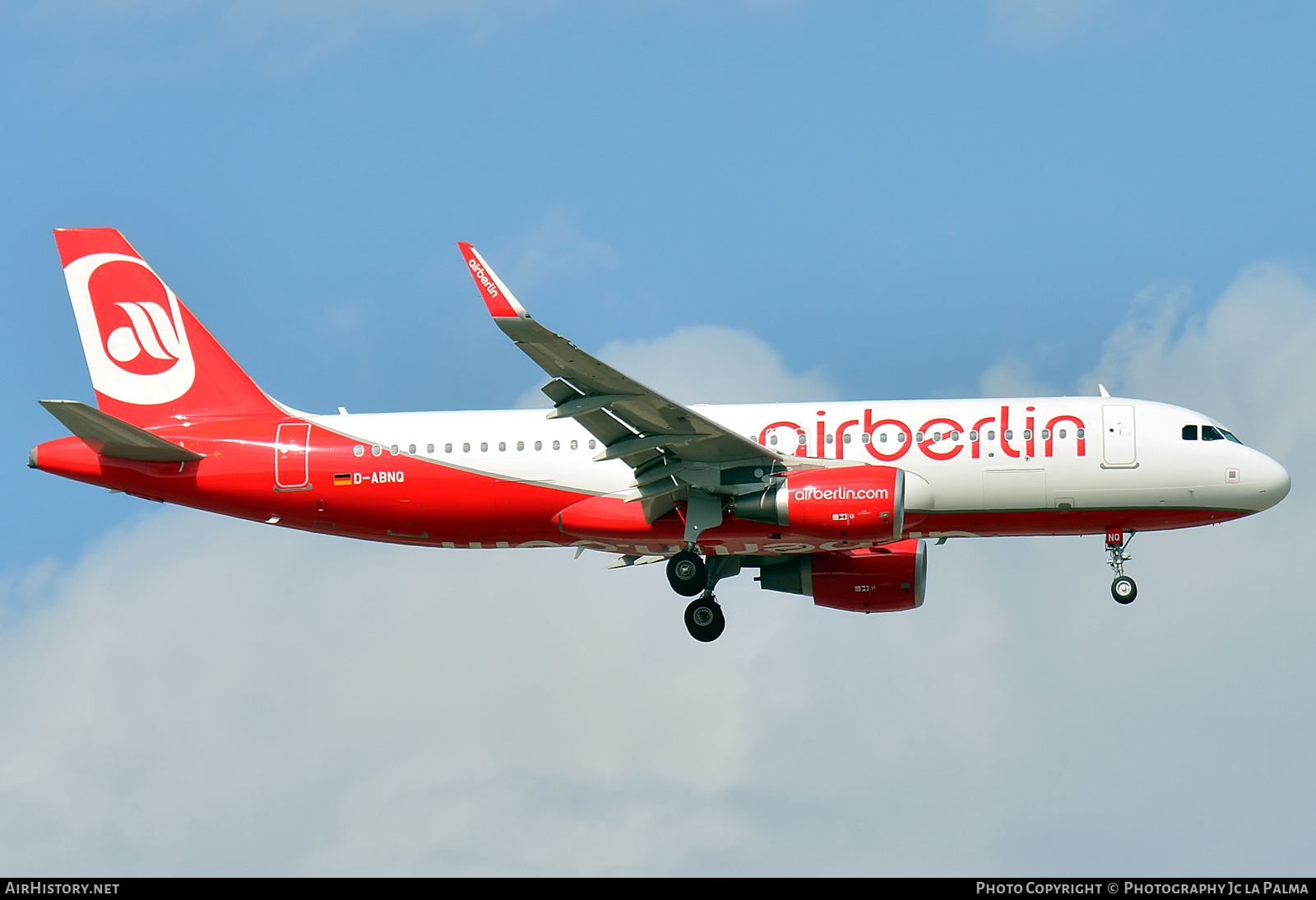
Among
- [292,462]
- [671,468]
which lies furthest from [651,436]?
[292,462]

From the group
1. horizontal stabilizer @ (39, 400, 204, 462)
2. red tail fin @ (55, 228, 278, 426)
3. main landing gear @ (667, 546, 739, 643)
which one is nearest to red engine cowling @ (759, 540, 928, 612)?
main landing gear @ (667, 546, 739, 643)

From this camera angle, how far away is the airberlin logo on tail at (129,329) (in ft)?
147

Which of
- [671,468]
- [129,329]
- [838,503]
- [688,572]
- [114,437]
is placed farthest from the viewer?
[129,329]

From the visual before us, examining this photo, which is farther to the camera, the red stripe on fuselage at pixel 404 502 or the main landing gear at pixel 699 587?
the main landing gear at pixel 699 587

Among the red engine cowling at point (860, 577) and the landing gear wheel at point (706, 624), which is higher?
the red engine cowling at point (860, 577)

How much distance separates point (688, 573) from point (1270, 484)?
1343 centimetres

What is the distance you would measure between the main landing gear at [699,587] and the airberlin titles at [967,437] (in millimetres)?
4425

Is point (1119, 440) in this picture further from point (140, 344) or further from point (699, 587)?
point (140, 344)

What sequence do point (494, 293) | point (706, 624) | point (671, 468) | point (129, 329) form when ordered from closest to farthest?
1. point (494, 293)
2. point (671, 468)
3. point (706, 624)
4. point (129, 329)

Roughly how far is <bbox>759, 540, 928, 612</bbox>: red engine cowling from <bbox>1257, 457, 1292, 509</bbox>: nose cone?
8.47 metres

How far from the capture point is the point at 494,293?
3462cm

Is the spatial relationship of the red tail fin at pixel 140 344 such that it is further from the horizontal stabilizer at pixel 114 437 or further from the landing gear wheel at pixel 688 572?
the landing gear wheel at pixel 688 572

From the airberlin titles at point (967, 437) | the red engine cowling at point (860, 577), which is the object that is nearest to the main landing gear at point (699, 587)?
the red engine cowling at point (860, 577)
